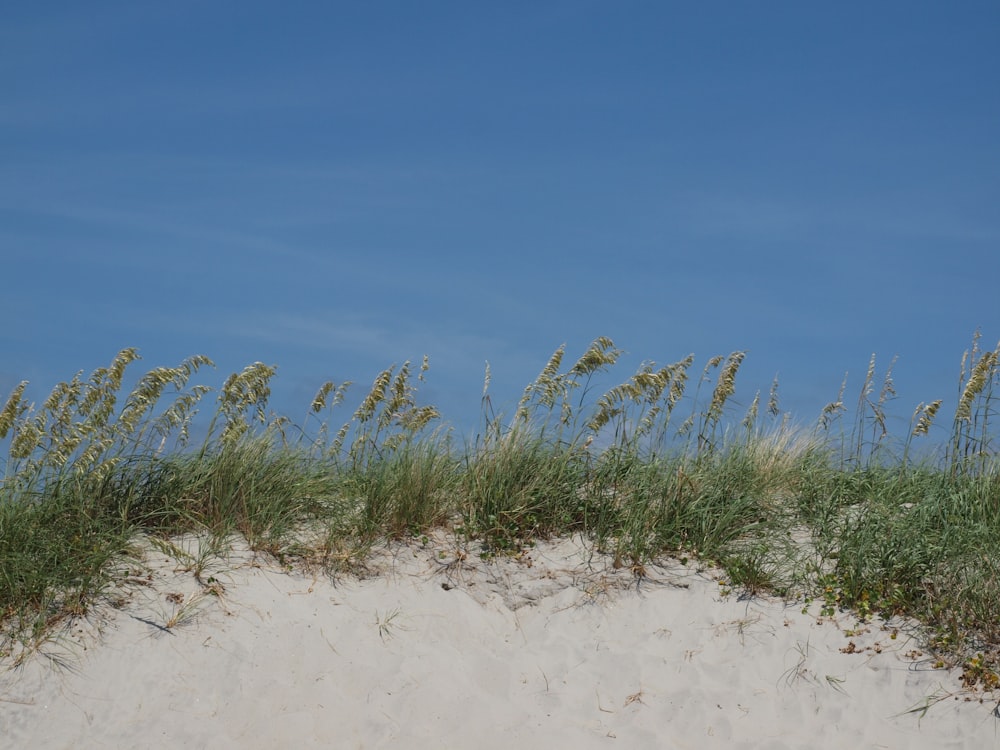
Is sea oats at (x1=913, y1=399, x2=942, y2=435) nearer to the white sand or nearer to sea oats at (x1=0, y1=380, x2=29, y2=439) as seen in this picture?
the white sand

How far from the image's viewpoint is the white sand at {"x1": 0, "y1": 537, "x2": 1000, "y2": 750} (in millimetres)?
7012

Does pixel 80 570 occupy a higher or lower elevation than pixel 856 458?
lower

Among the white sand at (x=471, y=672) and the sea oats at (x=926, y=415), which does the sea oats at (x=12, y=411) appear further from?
the sea oats at (x=926, y=415)

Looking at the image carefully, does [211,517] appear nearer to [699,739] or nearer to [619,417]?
[619,417]

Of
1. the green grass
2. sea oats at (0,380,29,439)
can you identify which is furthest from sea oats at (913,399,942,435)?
sea oats at (0,380,29,439)

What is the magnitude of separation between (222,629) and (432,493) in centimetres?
211

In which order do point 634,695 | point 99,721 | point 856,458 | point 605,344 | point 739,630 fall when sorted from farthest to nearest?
1. point 856,458
2. point 605,344
3. point 739,630
4. point 634,695
5. point 99,721

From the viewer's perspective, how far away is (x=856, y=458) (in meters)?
9.61

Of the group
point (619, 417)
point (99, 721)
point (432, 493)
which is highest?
point (619, 417)

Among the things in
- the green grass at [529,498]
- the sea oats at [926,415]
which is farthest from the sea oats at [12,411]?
the sea oats at [926,415]

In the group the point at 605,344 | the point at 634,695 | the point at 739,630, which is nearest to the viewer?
the point at 634,695

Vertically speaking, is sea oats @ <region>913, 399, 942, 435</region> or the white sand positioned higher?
sea oats @ <region>913, 399, 942, 435</region>

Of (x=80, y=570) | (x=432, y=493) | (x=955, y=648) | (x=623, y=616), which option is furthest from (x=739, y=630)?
(x=80, y=570)

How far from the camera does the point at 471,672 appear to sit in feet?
24.9
